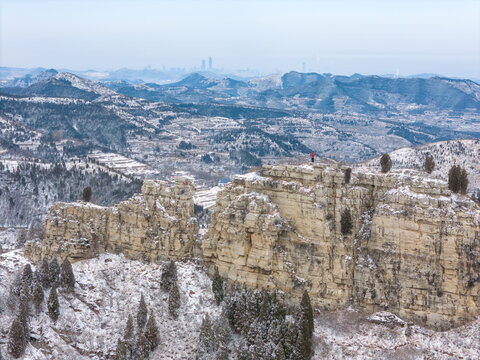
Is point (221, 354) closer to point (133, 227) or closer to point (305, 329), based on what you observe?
point (305, 329)

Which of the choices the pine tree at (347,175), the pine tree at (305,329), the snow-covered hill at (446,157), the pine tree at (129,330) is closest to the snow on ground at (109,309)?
the pine tree at (129,330)

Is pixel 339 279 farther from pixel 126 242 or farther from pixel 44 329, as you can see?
pixel 44 329

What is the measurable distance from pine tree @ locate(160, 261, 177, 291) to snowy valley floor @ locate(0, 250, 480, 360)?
1.07m

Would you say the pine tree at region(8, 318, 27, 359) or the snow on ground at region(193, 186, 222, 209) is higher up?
the pine tree at region(8, 318, 27, 359)

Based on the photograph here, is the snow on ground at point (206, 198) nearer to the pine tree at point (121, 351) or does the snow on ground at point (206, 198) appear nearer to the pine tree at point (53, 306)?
the pine tree at point (53, 306)

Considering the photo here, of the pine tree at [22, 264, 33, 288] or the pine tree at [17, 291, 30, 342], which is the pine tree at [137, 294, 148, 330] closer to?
the pine tree at [17, 291, 30, 342]

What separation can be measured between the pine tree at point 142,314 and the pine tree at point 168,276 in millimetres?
5373

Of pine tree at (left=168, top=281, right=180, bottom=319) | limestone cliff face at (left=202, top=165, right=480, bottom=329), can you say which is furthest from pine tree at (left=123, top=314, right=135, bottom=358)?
limestone cliff face at (left=202, top=165, right=480, bottom=329)

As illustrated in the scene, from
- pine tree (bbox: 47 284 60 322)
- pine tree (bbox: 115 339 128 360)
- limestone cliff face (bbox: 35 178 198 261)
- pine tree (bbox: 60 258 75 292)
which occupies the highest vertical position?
limestone cliff face (bbox: 35 178 198 261)

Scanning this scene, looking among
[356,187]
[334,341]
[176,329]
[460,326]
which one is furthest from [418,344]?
[176,329]

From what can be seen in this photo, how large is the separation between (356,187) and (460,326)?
20185mm

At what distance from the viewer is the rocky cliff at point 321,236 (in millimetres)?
49844

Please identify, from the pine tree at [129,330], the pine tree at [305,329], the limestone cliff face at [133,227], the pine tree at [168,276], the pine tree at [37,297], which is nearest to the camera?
the pine tree at [305,329]

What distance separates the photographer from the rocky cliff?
1962 inches
